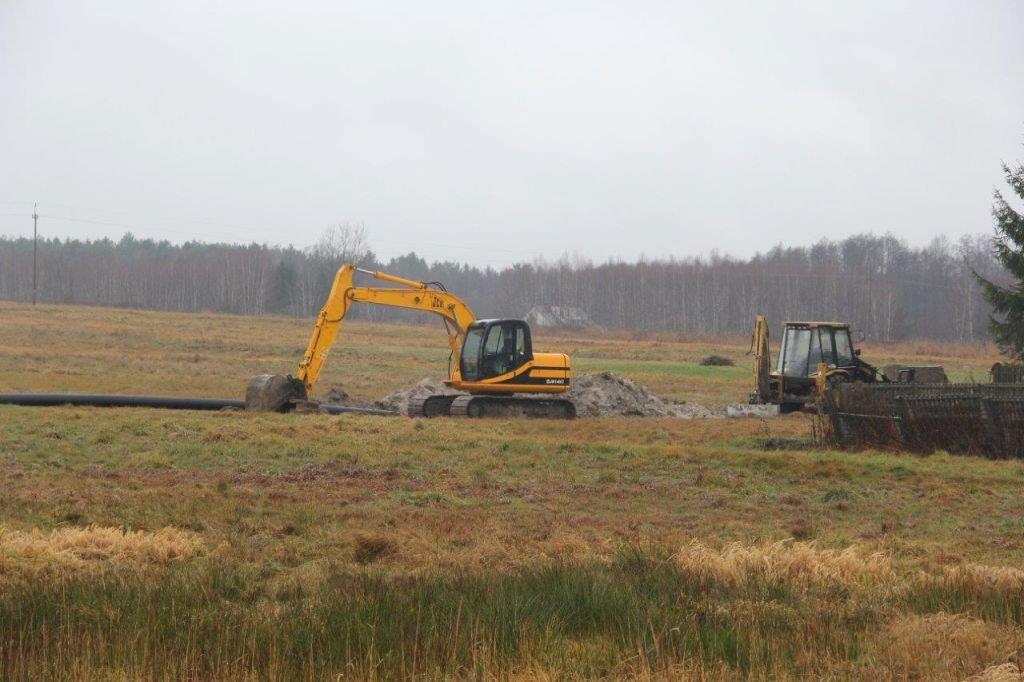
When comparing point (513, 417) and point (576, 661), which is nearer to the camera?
point (576, 661)

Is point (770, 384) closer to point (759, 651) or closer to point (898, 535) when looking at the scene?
point (898, 535)

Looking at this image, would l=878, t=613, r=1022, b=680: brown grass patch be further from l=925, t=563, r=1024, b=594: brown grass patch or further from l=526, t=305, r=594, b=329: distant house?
l=526, t=305, r=594, b=329: distant house

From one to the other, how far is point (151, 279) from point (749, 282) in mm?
73267

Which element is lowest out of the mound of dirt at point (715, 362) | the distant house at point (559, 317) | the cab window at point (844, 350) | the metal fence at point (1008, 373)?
the mound of dirt at point (715, 362)

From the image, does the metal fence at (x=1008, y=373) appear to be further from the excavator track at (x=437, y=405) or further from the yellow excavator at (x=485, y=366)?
the excavator track at (x=437, y=405)

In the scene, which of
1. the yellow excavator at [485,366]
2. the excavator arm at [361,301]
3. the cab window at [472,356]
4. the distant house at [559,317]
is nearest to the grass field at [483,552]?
the excavator arm at [361,301]

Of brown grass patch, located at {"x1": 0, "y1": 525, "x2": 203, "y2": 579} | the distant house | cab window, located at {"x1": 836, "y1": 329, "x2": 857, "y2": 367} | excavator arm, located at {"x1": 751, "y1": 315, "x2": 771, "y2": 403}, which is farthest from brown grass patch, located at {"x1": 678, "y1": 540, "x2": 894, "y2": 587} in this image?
the distant house

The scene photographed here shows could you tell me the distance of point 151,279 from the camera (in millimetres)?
140500

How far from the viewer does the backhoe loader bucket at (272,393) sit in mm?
26062

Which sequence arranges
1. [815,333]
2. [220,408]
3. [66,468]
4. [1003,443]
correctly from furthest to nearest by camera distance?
[815,333] < [220,408] < [1003,443] < [66,468]

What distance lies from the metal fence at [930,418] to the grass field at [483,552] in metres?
1.04

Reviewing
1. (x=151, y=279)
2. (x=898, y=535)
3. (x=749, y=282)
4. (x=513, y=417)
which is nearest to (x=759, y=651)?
(x=898, y=535)

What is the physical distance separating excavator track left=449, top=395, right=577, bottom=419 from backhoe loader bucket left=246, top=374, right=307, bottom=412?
13.3 feet

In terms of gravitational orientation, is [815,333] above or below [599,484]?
above
